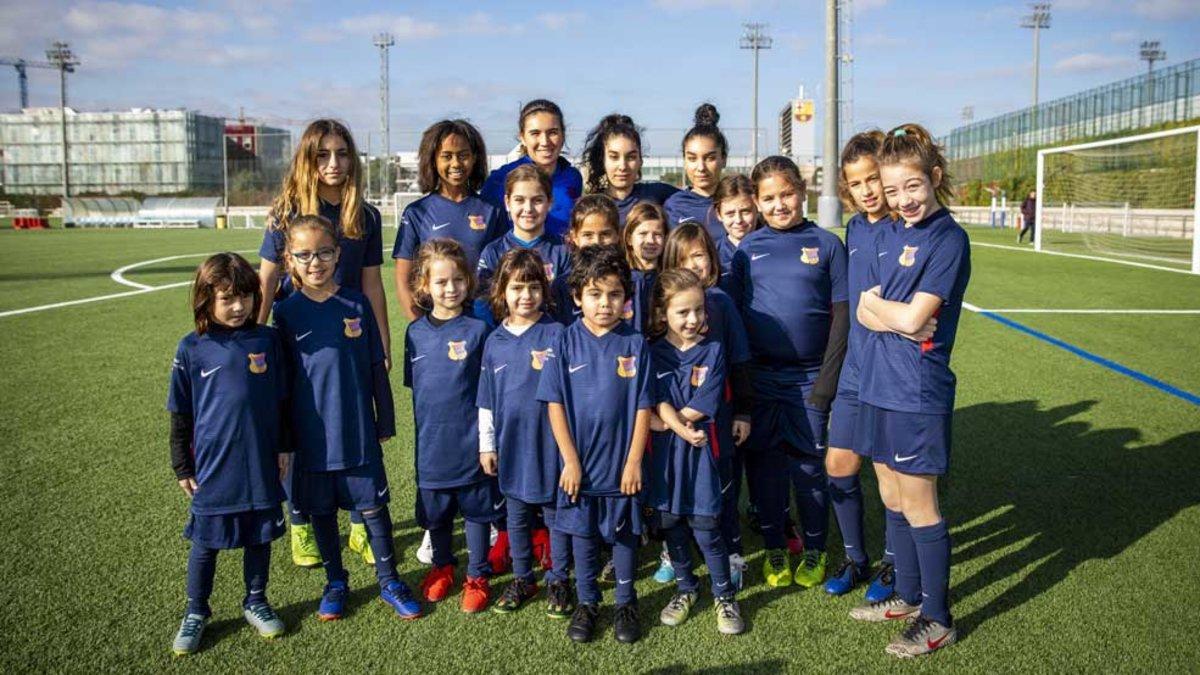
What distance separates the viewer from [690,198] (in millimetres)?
4105

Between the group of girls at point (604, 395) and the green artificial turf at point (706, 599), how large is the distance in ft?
0.38

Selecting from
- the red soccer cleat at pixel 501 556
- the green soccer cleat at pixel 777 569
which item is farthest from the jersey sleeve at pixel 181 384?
the green soccer cleat at pixel 777 569

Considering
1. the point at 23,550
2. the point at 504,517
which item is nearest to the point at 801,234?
the point at 504,517

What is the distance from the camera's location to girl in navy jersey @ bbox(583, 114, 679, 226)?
4.02 m

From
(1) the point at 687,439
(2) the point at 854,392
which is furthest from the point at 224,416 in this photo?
(2) the point at 854,392

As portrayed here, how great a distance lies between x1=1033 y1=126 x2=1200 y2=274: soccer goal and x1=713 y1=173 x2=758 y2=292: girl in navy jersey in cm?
1587

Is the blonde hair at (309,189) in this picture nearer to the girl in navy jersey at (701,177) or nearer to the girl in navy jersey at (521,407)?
the girl in navy jersey at (521,407)

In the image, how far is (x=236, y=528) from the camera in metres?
3.05

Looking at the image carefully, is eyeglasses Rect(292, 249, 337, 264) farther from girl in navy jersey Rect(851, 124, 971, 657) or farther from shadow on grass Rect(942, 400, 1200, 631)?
shadow on grass Rect(942, 400, 1200, 631)

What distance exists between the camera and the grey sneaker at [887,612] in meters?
3.12

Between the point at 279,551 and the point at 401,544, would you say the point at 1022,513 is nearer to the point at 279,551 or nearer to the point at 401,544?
the point at 401,544

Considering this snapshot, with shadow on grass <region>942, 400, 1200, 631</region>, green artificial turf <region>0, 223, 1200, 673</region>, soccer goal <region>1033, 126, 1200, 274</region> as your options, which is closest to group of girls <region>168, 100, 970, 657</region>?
green artificial turf <region>0, 223, 1200, 673</region>

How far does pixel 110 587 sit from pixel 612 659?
2.06m

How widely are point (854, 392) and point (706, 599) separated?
39.8 inches
